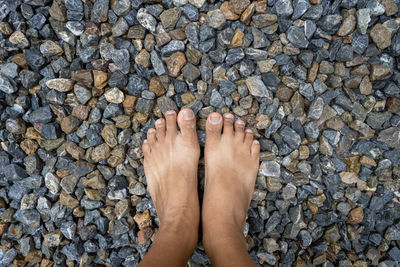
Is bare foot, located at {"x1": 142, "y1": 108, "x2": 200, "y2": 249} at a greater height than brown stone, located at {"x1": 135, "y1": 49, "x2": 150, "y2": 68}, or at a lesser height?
lesser

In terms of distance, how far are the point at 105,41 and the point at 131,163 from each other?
56 centimetres

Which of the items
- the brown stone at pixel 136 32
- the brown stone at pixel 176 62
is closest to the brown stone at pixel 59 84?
the brown stone at pixel 136 32

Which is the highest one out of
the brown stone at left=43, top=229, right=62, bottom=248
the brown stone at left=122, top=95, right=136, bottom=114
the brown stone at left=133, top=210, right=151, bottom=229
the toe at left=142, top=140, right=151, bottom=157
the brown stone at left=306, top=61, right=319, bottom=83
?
the brown stone at left=306, top=61, right=319, bottom=83

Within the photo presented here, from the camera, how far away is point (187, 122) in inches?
48.4

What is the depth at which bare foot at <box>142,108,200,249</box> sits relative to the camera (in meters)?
1.23

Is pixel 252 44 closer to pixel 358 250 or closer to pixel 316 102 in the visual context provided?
pixel 316 102

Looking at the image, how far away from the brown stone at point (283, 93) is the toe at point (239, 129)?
199 mm

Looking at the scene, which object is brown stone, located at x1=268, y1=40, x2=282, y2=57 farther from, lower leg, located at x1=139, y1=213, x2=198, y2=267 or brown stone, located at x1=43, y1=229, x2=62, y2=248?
brown stone, located at x1=43, y1=229, x2=62, y2=248

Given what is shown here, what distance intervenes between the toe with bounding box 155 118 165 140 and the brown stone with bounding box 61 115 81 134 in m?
0.36

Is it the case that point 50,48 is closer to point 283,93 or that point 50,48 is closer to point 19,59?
point 19,59

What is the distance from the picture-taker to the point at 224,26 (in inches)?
46.3

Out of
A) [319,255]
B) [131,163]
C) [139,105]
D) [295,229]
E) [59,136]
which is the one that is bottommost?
[319,255]

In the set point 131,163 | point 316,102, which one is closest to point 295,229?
point 316,102

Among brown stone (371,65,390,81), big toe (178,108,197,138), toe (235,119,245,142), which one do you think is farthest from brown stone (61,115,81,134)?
brown stone (371,65,390,81)
